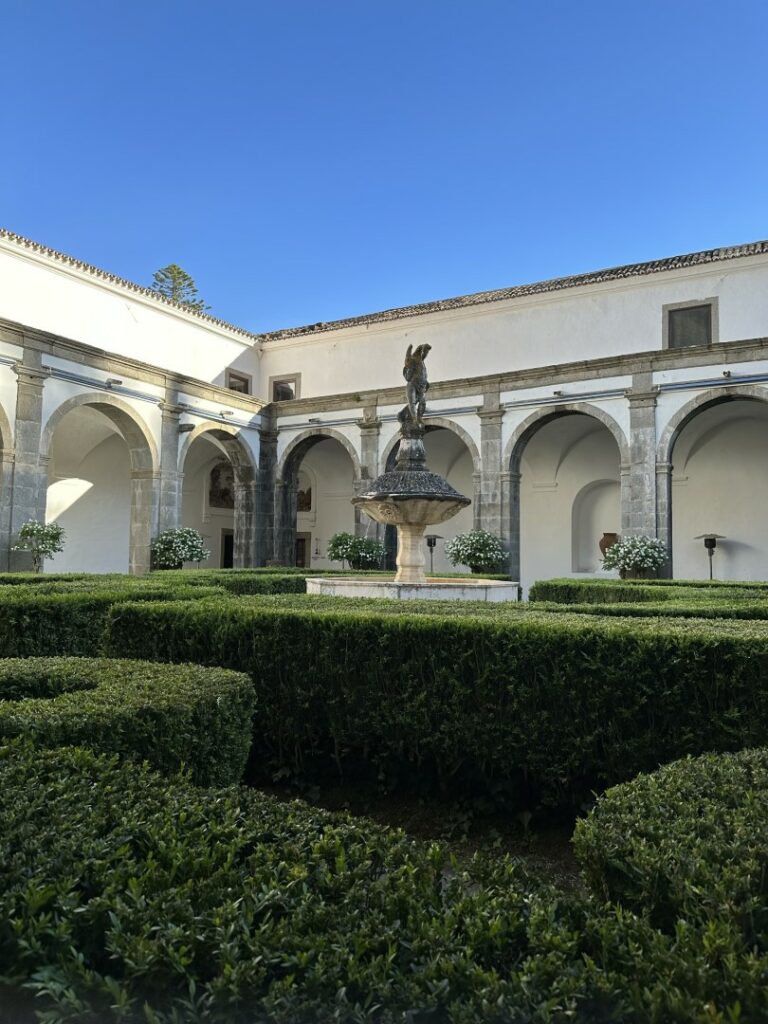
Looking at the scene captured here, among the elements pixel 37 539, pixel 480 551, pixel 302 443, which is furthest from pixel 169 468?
pixel 480 551

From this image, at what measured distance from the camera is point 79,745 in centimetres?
266

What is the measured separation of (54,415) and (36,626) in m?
10.0

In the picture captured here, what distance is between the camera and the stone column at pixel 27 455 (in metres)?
13.8

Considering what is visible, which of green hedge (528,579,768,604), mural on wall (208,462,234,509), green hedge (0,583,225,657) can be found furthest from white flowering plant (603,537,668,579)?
mural on wall (208,462,234,509)

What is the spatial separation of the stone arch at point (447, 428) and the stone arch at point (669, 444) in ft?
13.2

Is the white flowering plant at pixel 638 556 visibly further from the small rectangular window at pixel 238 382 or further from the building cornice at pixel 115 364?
the small rectangular window at pixel 238 382

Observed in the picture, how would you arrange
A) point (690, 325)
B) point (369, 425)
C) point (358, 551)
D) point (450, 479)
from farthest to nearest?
point (450, 479), point (369, 425), point (690, 325), point (358, 551)

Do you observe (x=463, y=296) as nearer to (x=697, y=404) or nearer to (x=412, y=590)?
(x=697, y=404)

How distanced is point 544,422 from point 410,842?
629 inches

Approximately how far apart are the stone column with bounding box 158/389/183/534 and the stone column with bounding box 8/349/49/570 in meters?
2.92

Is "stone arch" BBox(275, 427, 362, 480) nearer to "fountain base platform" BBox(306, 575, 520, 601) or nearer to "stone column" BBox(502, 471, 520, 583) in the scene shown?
"stone column" BBox(502, 471, 520, 583)

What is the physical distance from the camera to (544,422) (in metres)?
17.3

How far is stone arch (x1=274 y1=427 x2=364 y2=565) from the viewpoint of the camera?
19.5 m

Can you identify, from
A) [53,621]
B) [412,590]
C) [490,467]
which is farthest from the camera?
[490,467]
